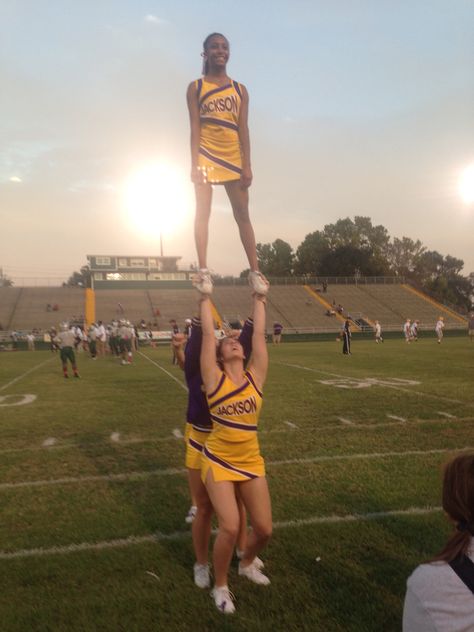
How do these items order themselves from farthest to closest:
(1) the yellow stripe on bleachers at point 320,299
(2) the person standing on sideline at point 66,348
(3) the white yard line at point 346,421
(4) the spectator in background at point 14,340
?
(1) the yellow stripe on bleachers at point 320,299, (4) the spectator in background at point 14,340, (2) the person standing on sideline at point 66,348, (3) the white yard line at point 346,421

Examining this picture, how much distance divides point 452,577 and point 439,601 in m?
0.09

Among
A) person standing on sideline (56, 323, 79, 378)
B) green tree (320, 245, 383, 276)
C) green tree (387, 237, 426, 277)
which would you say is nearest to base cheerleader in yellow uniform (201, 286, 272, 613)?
person standing on sideline (56, 323, 79, 378)

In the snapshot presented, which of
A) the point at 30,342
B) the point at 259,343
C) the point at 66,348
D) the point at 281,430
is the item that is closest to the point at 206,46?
the point at 259,343

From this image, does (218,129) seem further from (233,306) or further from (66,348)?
(233,306)

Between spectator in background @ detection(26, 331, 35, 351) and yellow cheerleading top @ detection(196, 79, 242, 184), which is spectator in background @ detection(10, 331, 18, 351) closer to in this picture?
spectator in background @ detection(26, 331, 35, 351)

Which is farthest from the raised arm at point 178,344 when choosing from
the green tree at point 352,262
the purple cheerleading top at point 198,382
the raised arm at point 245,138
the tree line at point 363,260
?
the green tree at point 352,262

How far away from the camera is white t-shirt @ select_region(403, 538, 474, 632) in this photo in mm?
1678

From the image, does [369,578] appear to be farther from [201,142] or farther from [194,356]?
[201,142]

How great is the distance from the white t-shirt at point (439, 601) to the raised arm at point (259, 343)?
6.77 feet

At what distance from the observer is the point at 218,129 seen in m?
3.78

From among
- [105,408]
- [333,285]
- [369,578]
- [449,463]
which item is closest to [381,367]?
[105,408]

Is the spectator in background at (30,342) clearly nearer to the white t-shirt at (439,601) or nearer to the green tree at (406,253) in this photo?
the white t-shirt at (439,601)

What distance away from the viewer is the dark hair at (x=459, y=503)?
5.73ft

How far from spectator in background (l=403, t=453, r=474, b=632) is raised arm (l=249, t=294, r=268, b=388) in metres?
2.00
